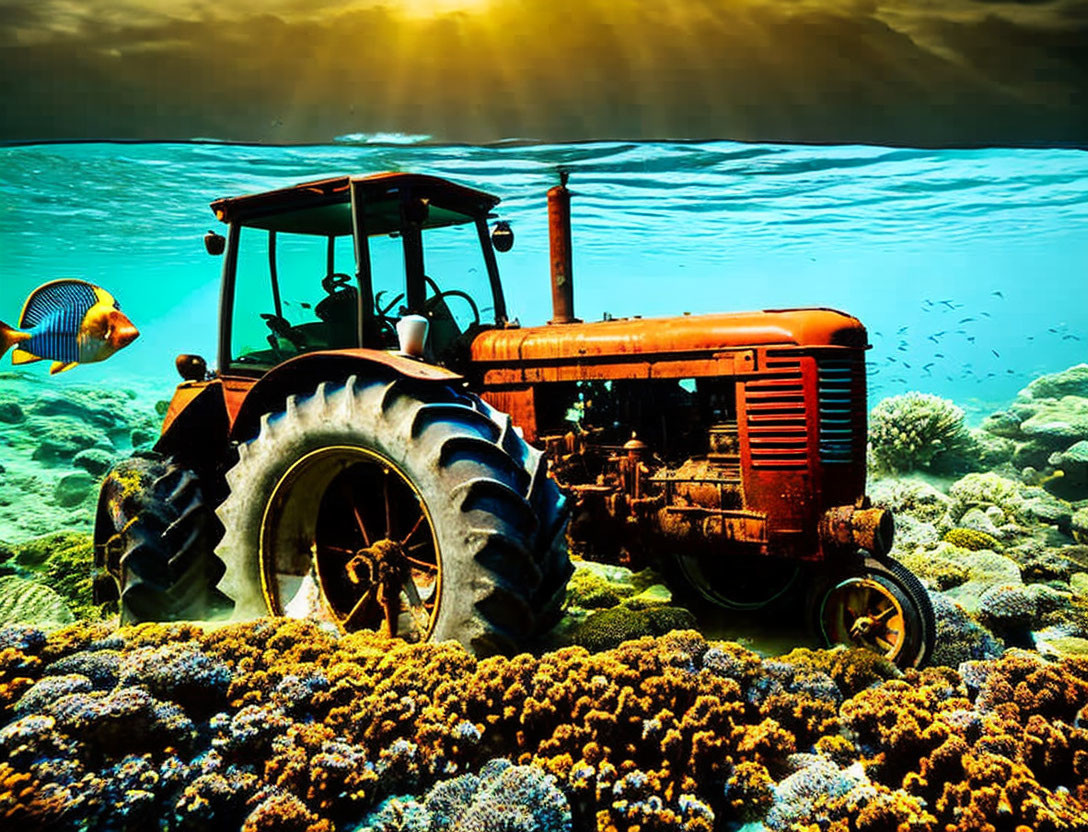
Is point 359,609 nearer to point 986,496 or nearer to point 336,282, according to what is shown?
point 336,282

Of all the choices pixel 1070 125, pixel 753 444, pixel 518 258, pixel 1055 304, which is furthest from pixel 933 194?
pixel 1055 304

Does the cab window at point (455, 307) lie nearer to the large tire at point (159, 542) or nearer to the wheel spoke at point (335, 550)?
the wheel spoke at point (335, 550)

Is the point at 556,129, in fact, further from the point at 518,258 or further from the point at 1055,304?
the point at 1055,304

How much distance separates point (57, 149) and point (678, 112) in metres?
16.4

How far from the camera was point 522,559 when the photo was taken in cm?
255

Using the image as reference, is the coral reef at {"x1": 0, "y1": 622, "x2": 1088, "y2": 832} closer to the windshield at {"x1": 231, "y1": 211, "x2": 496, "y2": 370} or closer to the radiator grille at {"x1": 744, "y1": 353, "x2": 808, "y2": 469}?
the radiator grille at {"x1": 744, "y1": 353, "x2": 808, "y2": 469}

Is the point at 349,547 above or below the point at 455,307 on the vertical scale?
below

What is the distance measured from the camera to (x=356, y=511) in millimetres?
3148

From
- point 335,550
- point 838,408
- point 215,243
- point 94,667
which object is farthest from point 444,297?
point 94,667

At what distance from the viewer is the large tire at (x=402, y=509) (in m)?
2.54

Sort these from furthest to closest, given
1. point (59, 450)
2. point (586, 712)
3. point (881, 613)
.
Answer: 1. point (59, 450)
2. point (881, 613)
3. point (586, 712)

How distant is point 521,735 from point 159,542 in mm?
2291

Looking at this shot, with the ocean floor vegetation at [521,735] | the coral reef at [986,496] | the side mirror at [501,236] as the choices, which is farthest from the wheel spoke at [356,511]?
the coral reef at [986,496]

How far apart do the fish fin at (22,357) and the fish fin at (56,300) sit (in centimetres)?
10
